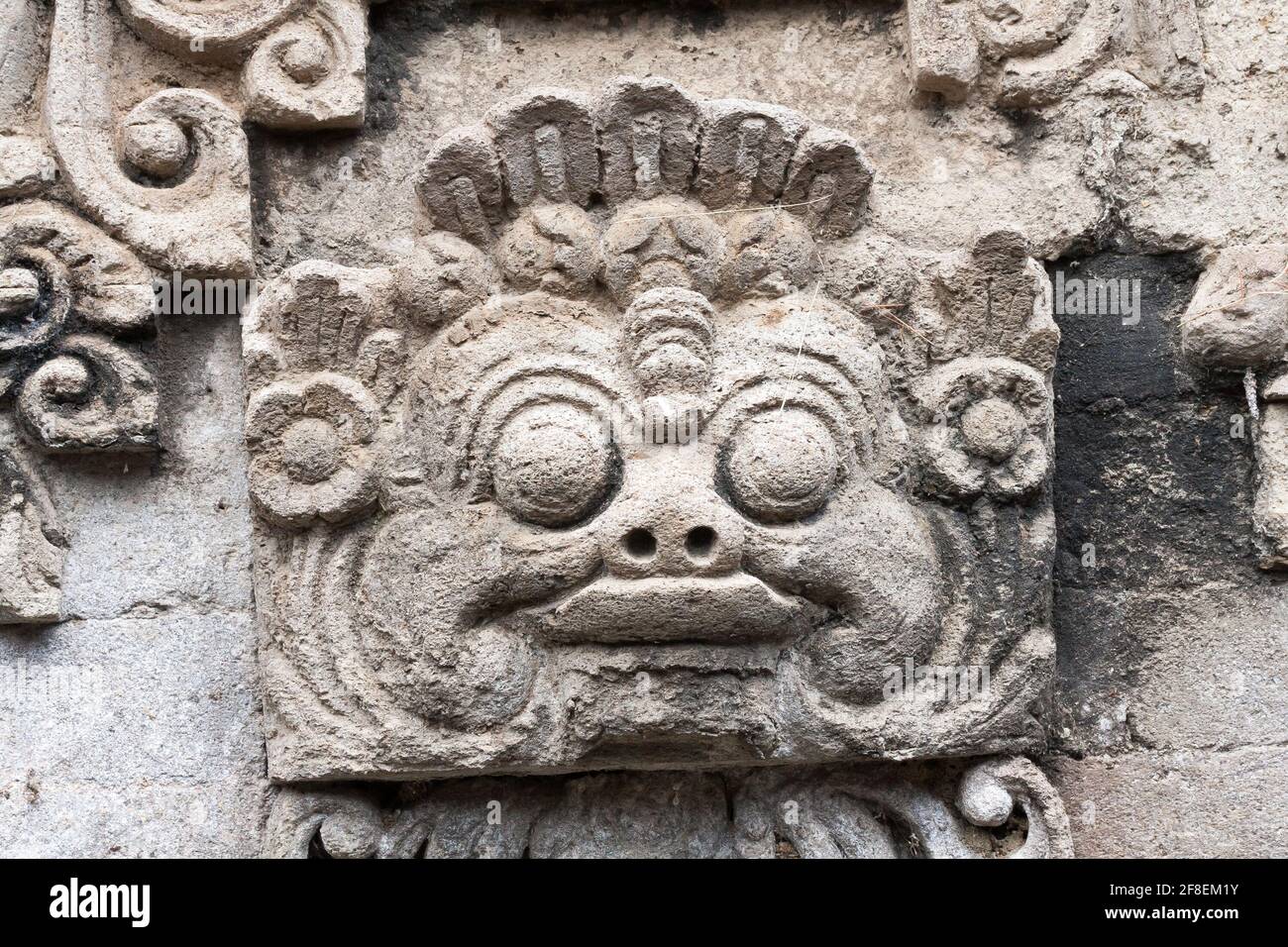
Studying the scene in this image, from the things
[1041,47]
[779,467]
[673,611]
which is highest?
[1041,47]

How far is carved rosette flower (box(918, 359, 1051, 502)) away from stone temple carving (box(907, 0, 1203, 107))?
578 mm

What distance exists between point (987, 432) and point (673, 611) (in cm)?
65

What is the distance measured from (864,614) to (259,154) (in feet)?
4.60

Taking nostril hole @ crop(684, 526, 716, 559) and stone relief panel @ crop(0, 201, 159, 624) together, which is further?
stone relief panel @ crop(0, 201, 159, 624)

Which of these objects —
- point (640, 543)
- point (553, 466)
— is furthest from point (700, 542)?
point (553, 466)

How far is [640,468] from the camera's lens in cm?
268

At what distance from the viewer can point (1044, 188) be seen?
3037mm

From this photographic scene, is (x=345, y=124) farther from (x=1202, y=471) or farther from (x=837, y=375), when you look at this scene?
(x=1202, y=471)

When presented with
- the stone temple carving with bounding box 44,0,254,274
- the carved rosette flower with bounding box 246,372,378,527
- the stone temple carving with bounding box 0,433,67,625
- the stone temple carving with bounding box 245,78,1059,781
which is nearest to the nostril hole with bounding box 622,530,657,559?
the stone temple carving with bounding box 245,78,1059,781

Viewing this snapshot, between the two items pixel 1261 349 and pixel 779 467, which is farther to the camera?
pixel 1261 349

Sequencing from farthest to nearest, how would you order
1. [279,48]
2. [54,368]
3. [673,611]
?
[279,48]
[54,368]
[673,611]

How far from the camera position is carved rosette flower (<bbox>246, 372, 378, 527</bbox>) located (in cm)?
275

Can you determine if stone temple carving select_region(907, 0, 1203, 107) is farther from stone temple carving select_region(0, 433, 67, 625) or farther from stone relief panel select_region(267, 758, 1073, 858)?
stone temple carving select_region(0, 433, 67, 625)

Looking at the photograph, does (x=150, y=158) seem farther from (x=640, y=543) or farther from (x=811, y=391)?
(x=811, y=391)
